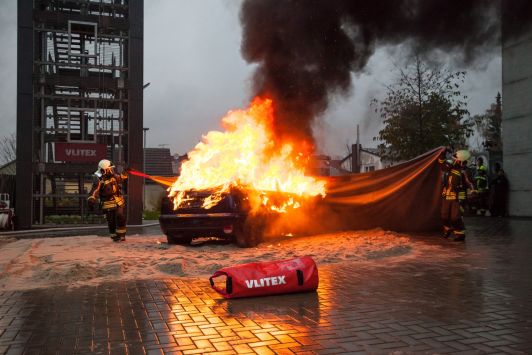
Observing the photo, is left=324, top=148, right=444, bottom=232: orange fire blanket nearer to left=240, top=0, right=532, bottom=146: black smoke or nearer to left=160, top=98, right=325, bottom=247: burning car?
left=160, top=98, right=325, bottom=247: burning car

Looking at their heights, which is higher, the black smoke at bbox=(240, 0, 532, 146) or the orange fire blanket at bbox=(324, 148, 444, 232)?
the black smoke at bbox=(240, 0, 532, 146)

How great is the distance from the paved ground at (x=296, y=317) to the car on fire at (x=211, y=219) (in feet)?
10.5

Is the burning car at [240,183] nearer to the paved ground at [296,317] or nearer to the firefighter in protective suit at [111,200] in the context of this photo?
the firefighter in protective suit at [111,200]

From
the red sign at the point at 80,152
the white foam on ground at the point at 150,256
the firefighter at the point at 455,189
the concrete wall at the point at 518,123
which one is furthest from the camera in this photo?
the red sign at the point at 80,152

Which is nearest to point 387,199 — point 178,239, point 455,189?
point 455,189

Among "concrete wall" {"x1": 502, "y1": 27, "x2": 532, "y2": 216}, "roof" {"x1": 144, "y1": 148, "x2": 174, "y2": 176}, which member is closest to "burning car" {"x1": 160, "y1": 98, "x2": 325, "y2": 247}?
"concrete wall" {"x1": 502, "y1": 27, "x2": 532, "y2": 216}

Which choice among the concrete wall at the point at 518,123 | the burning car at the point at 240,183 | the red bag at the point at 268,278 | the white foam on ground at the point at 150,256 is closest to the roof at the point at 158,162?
the concrete wall at the point at 518,123

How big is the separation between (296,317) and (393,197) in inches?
330

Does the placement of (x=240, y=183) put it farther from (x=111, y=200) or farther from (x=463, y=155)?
(x=463, y=155)

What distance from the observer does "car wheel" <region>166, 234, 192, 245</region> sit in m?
10.8

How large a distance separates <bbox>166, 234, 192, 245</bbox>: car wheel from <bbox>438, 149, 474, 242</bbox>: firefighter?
230 inches

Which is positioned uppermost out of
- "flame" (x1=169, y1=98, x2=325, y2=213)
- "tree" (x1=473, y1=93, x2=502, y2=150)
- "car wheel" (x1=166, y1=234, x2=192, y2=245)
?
"tree" (x1=473, y1=93, x2=502, y2=150)

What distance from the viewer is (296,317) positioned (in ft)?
17.2

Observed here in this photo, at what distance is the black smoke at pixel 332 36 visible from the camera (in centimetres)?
912
